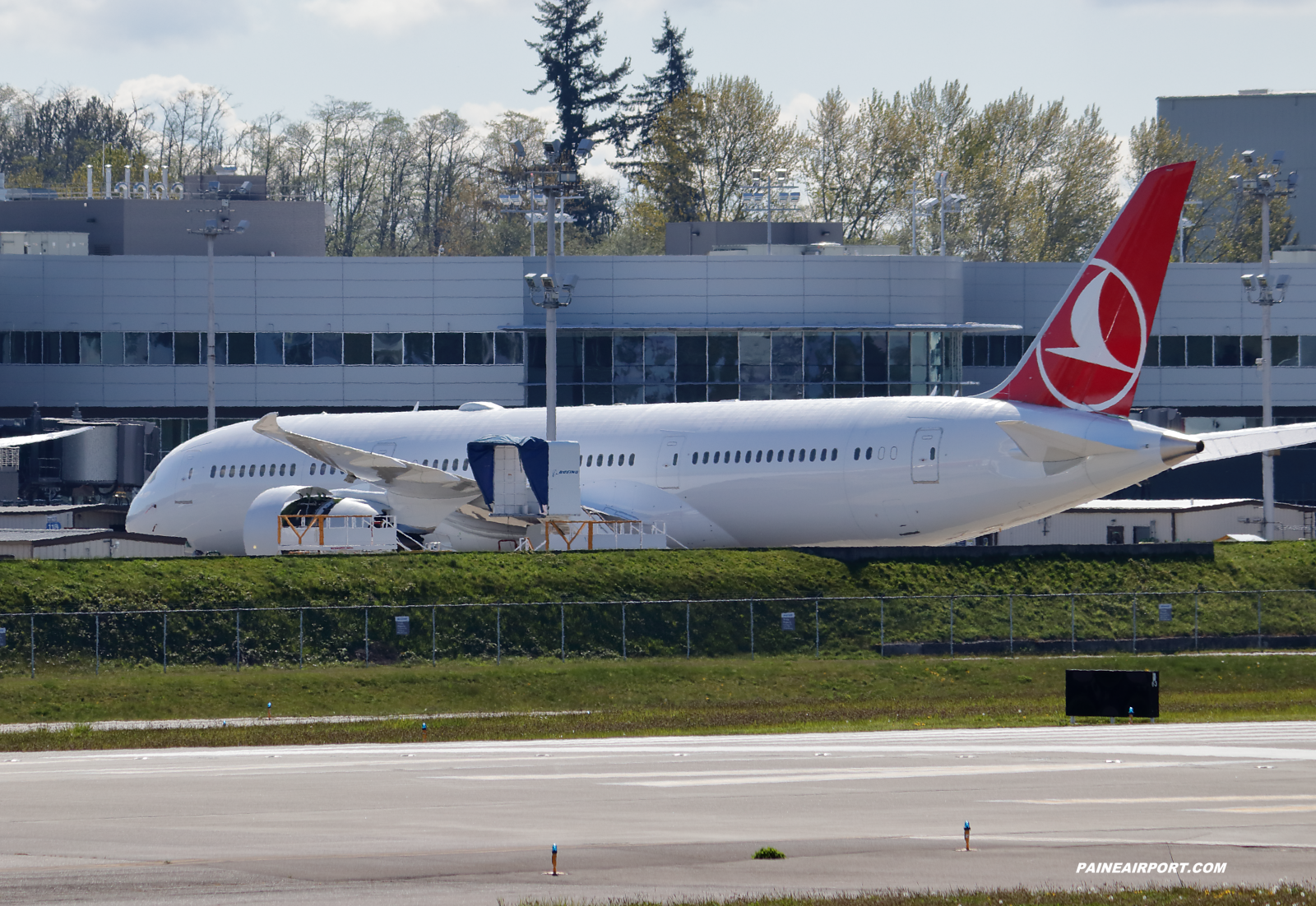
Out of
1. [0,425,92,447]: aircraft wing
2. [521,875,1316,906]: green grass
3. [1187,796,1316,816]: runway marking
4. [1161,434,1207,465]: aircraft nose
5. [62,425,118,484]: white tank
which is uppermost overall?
[1161,434,1207,465]: aircraft nose

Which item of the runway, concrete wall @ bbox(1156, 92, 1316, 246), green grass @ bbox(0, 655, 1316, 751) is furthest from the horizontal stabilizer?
concrete wall @ bbox(1156, 92, 1316, 246)

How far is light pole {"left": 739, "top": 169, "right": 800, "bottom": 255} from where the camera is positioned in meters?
73.6

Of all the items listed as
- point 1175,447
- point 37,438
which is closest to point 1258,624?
point 1175,447

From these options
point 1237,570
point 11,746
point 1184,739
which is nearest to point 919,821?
point 1184,739

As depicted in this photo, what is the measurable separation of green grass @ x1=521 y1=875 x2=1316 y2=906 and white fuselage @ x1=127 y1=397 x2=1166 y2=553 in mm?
21866

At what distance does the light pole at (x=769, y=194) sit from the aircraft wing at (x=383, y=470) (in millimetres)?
32260

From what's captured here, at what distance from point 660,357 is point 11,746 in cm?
4467

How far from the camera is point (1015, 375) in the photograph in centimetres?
3569

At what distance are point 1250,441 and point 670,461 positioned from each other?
11812 millimetres

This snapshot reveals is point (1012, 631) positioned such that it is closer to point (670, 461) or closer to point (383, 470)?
point (670, 461)

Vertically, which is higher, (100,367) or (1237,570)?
(100,367)

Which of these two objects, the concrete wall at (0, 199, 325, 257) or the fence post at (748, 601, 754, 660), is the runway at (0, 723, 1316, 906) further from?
the concrete wall at (0, 199, 325, 257)

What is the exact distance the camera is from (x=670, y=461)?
129ft

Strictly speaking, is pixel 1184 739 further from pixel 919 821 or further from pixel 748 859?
pixel 748 859
